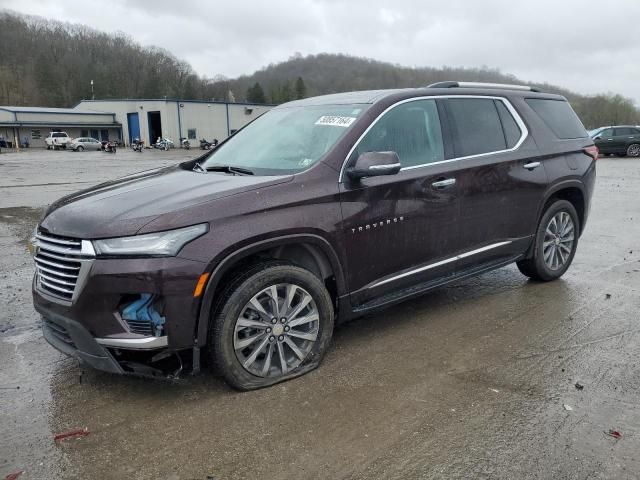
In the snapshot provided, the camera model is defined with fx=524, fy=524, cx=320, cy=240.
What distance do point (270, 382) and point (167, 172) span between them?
180cm

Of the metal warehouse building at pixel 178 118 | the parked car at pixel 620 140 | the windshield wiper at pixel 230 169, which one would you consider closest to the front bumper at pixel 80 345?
the windshield wiper at pixel 230 169

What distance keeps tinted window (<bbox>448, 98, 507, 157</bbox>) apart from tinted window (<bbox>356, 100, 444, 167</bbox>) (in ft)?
0.74

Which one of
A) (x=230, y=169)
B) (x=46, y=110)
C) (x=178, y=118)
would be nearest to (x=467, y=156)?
(x=230, y=169)

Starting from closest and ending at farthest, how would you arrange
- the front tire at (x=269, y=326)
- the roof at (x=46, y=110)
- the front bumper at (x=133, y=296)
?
1. the front bumper at (x=133, y=296)
2. the front tire at (x=269, y=326)
3. the roof at (x=46, y=110)

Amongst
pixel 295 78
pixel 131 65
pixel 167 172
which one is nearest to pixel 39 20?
pixel 131 65

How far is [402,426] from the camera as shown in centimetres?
292

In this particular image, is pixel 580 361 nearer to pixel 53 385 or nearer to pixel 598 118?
pixel 53 385

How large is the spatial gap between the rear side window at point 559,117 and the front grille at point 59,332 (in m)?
4.46

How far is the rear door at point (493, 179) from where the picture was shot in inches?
169

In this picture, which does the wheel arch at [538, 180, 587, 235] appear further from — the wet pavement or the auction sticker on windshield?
the auction sticker on windshield

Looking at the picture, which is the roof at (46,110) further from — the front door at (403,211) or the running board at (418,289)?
the running board at (418,289)

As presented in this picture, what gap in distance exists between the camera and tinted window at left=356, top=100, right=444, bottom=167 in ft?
12.6

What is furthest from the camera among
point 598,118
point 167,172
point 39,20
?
point 39,20

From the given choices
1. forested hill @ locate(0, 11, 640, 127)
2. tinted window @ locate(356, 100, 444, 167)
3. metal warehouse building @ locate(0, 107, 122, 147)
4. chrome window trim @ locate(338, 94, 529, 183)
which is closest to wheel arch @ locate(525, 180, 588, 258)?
chrome window trim @ locate(338, 94, 529, 183)
